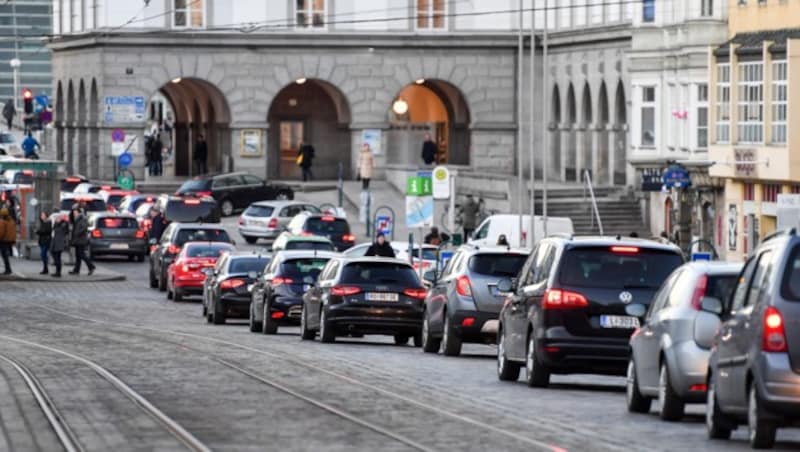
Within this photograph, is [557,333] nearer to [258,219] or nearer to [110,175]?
[258,219]

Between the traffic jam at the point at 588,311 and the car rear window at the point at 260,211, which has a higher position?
the car rear window at the point at 260,211

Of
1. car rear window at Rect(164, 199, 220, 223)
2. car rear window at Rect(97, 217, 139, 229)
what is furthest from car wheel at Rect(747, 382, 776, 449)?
car rear window at Rect(164, 199, 220, 223)

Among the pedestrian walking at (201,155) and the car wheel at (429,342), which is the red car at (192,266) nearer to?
the car wheel at (429,342)

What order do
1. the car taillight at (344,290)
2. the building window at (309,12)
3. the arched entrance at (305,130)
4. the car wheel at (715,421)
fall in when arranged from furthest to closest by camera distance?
the arched entrance at (305,130)
the building window at (309,12)
the car taillight at (344,290)
the car wheel at (715,421)

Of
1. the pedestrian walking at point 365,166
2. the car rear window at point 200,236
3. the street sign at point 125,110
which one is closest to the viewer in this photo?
the car rear window at point 200,236

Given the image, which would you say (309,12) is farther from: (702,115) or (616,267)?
(616,267)

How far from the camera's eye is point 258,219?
7912 cm

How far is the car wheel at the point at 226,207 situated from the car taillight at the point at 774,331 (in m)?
71.2

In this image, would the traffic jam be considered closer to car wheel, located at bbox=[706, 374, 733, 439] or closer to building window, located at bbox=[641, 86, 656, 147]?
car wheel, located at bbox=[706, 374, 733, 439]

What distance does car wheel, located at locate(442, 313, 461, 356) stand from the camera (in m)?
33.1

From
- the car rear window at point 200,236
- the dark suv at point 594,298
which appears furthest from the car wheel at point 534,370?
the car rear window at point 200,236

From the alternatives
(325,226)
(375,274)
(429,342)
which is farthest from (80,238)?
(429,342)

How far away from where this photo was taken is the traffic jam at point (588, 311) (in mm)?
→ 18047

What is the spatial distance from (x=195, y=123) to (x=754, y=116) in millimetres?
43390
